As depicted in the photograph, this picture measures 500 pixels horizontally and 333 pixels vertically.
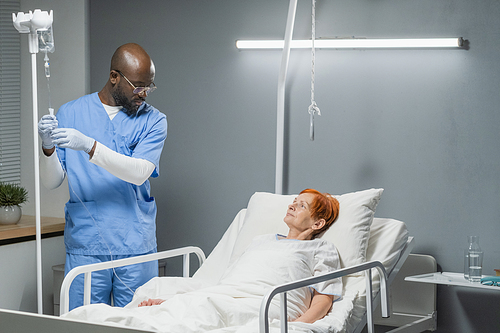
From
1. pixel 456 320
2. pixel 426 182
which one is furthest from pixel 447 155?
pixel 456 320

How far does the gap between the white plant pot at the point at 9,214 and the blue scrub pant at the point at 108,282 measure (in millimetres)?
836

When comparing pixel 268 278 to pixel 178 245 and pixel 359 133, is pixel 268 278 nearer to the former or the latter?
pixel 359 133

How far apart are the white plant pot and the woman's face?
1.75 meters

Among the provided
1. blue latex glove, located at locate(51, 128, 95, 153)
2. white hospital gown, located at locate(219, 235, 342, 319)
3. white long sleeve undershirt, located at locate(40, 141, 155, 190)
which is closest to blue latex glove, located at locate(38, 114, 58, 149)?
blue latex glove, located at locate(51, 128, 95, 153)

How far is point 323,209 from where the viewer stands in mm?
2242

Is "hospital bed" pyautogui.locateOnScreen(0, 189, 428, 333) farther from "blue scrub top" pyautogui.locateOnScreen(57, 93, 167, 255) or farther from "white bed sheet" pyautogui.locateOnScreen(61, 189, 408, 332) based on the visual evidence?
"blue scrub top" pyautogui.locateOnScreen(57, 93, 167, 255)


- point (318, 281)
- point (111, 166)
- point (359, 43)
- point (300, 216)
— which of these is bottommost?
point (318, 281)

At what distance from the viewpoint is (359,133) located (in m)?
2.82

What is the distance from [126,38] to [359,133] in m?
1.59

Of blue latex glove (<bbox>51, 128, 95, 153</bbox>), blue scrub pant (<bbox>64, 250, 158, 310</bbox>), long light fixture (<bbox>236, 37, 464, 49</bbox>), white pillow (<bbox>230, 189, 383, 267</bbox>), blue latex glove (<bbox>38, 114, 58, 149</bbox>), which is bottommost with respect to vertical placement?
blue scrub pant (<bbox>64, 250, 158, 310</bbox>)

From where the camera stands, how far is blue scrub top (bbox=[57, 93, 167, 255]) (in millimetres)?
2420

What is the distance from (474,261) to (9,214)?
2.48 m

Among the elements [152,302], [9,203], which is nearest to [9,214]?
[9,203]

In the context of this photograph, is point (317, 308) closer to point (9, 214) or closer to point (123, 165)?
point (123, 165)
